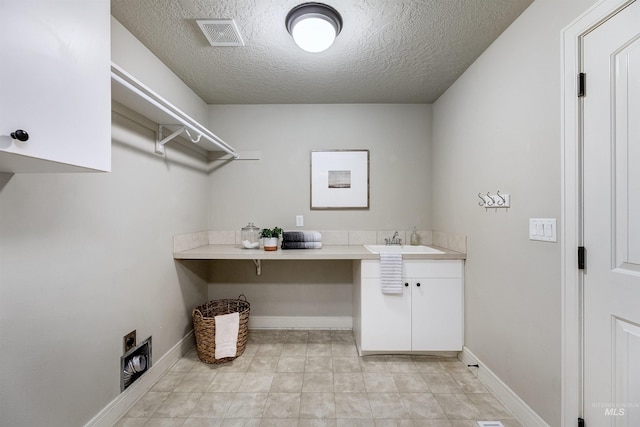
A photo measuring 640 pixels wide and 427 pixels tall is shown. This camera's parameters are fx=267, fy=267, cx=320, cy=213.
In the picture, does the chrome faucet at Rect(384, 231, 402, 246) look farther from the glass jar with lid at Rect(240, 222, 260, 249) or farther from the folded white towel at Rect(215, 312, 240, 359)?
the folded white towel at Rect(215, 312, 240, 359)

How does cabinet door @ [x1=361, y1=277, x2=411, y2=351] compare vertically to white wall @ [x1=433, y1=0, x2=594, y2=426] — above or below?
below

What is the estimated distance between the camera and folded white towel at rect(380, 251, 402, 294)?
214cm

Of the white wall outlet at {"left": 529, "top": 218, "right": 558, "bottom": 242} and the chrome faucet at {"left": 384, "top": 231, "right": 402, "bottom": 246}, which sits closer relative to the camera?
the white wall outlet at {"left": 529, "top": 218, "right": 558, "bottom": 242}

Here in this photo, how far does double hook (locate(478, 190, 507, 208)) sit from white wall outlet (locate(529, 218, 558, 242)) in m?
0.25

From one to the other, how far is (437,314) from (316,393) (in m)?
1.13

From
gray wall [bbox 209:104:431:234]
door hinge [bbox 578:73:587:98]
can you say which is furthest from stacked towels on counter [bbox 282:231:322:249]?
door hinge [bbox 578:73:587:98]

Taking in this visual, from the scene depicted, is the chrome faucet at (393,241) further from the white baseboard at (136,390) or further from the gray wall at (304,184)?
the white baseboard at (136,390)

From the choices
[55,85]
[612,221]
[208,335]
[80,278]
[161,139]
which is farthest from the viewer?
[208,335]

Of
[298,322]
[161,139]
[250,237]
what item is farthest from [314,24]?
[298,322]

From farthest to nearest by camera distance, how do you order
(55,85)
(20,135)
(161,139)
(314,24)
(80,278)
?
(161,139) < (314,24) < (80,278) < (55,85) < (20,135)

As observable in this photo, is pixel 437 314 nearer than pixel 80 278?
No

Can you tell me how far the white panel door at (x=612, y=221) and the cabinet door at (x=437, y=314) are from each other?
987mm

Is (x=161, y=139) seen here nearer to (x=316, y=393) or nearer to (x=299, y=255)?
(x=299, y=255)

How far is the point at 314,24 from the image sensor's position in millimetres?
1513
